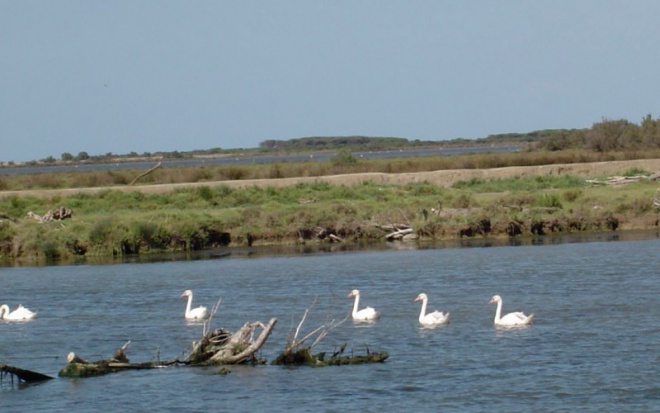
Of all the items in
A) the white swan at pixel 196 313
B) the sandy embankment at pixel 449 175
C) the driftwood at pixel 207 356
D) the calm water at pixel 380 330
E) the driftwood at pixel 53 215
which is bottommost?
the calm water at pixel 380 330

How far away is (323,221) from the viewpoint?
43.6 m

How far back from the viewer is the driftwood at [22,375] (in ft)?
63.3

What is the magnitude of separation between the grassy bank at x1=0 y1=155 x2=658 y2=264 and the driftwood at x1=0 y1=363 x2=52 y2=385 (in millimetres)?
21466

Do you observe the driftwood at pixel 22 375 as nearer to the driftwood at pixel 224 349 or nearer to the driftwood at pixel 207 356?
the driftwood at pixel 207 356

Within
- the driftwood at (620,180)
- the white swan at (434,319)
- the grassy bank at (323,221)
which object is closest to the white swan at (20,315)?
the white swan at (434,319)

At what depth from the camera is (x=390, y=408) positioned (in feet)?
56.5

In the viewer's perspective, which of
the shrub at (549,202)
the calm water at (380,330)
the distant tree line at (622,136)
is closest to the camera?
the calm water at (380,330)

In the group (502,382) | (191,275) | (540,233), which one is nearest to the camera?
(502,382)

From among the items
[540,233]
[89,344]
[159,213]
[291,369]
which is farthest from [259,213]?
[291,369]

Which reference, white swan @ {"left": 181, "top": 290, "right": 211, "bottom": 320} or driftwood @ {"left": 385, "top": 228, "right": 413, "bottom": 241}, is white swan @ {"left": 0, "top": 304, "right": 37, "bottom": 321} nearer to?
white swan @ {"left": 181, "top": 290, "right": 211, "bottom": 320}

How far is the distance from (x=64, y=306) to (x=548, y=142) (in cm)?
6794

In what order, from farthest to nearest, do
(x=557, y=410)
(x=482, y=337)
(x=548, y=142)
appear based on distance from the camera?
(x=548, y=142) → (x=482, y=337) → (x=557, y=410)

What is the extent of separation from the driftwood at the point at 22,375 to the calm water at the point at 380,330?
0.20 meters

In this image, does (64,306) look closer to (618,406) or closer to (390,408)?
(390,408)
